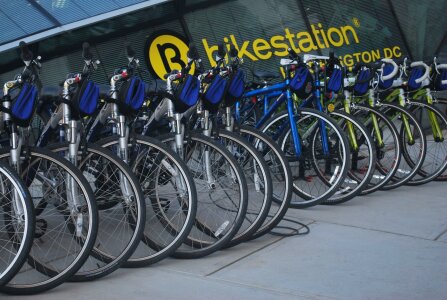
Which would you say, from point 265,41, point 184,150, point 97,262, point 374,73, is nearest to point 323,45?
point 265,41

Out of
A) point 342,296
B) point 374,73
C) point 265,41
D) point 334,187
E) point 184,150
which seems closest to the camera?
point 342,296

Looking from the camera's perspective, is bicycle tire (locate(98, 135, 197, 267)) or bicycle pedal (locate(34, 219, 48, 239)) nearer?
bicycle tire (locate(98, 135, 197, 267))

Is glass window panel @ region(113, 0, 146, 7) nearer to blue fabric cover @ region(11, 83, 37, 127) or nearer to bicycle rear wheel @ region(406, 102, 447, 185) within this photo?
bicycle rear wheel @ region(406, 102, 447, 185)

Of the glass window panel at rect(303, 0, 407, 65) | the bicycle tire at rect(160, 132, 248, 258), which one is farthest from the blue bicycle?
the glass window panel at rect(303, 0, 407, 65)

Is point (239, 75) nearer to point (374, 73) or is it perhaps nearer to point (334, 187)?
point (334, 187)

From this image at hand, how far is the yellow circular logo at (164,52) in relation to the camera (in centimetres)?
793

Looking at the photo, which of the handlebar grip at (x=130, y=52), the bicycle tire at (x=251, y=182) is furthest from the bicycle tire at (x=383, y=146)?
the handlebar grip at (x=130, y=52)

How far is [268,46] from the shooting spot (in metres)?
8.91

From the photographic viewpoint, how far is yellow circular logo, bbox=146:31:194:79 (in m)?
7.93

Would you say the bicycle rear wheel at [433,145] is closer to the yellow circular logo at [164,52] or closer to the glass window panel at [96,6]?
the yellow circular logo at [164,52]

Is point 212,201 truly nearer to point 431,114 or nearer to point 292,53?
point 292,53

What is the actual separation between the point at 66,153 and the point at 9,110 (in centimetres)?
50

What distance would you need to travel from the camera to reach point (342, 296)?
417 centimetres

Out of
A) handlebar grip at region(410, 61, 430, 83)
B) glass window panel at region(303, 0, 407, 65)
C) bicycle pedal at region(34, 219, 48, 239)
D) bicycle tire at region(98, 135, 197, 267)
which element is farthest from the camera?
glass window panel at region(303, 0, 407, 65)
